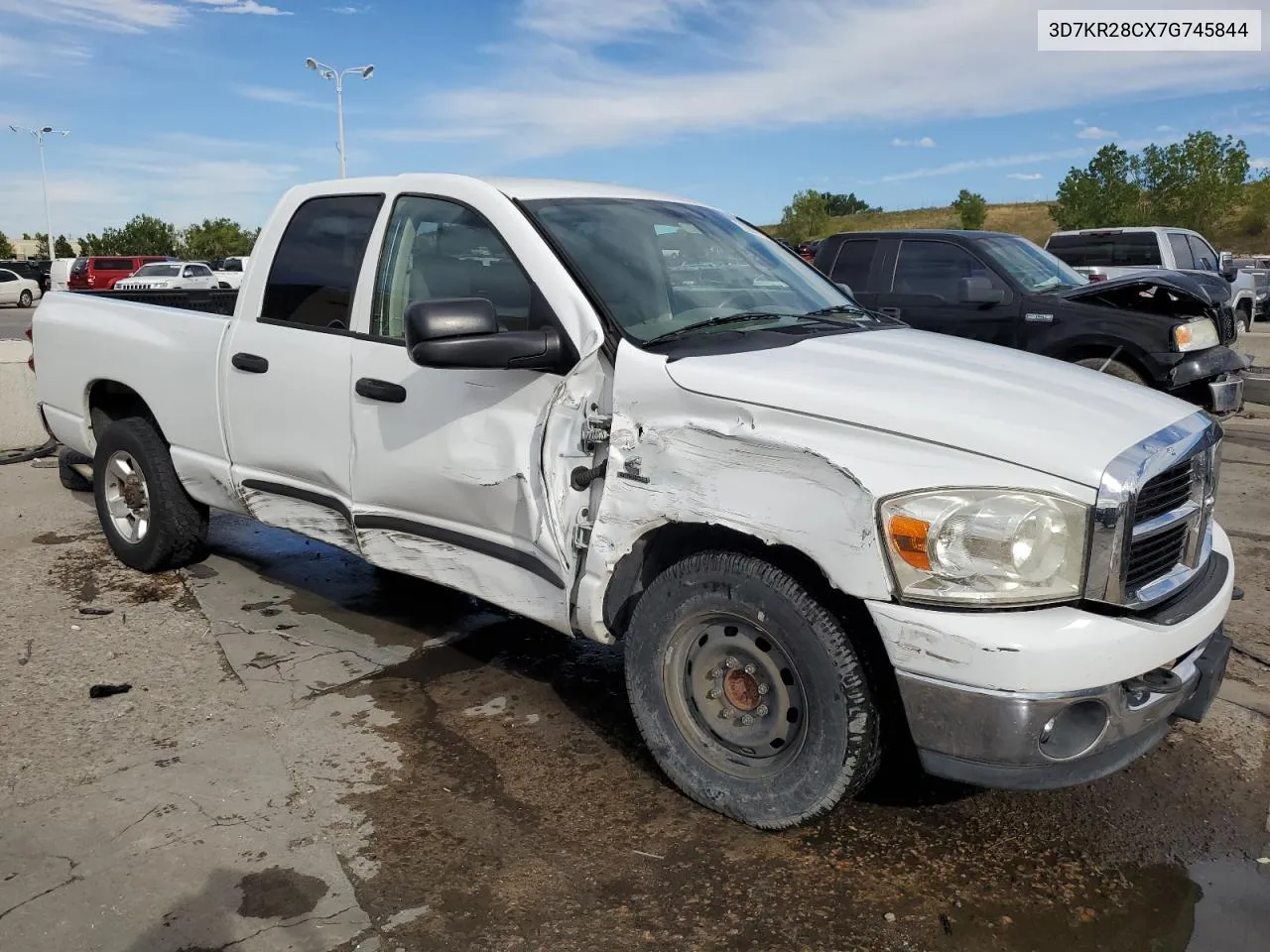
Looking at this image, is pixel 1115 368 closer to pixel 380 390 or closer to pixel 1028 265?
pixel 1028 265

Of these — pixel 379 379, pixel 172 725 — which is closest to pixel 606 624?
pixel 379 379

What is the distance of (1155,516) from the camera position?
2771 mm

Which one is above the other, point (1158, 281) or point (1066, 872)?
point (1158, 281)

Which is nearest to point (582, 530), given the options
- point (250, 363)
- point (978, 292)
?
point (250, 363)

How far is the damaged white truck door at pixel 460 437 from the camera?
348cm

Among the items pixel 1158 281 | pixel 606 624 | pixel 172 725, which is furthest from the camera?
pixel 1158 281

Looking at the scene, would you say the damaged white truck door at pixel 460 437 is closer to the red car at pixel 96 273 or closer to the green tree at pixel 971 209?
the red car at pixel 96 273

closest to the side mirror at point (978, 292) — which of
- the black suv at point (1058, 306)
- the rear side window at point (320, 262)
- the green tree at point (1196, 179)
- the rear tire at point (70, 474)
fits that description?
the black suv at point (1058, 306)

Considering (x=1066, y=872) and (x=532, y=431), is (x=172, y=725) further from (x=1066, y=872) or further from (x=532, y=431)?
(x=1066, y=872)

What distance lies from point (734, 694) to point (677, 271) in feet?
4.94

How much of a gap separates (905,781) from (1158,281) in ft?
21.5

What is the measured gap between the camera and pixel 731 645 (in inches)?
119

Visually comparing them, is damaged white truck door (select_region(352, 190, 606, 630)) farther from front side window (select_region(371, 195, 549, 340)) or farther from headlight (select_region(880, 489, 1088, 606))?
headlight (select_region(880, 489, 1088, 606))

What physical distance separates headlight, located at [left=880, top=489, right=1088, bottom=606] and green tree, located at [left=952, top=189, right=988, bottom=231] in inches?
3129
